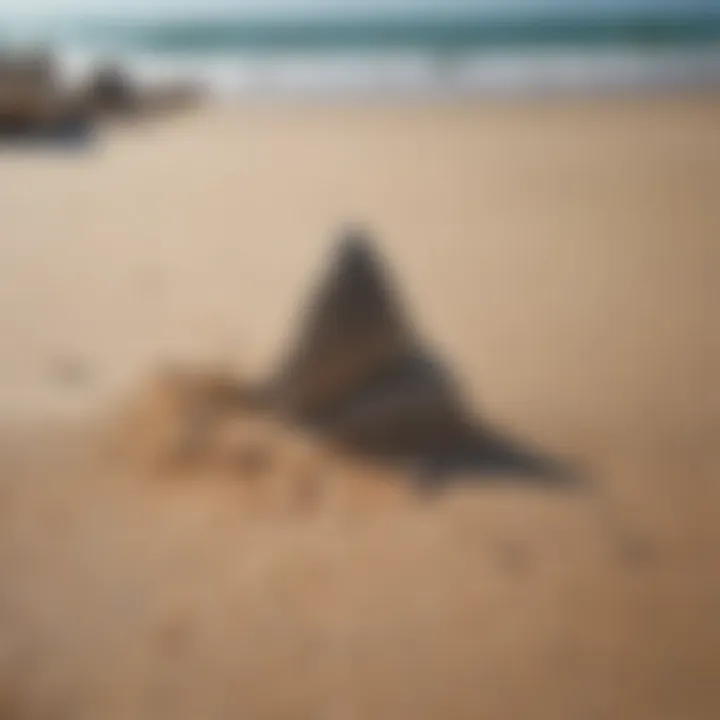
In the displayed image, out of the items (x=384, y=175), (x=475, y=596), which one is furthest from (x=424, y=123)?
(x=475, y=596)

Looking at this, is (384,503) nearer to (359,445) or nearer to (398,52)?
(359,445)

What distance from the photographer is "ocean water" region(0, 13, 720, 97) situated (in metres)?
6.39

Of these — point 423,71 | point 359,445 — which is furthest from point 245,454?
point 423,71

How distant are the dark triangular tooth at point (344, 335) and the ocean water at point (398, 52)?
4.48 metres

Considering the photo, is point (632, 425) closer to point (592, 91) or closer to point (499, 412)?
point (499, 412)

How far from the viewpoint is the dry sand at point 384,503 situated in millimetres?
1075

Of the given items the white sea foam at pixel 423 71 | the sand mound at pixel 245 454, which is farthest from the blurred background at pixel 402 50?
the sand mound at pixel 245 454

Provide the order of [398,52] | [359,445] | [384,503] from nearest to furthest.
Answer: [384,503]
[359,445]
[398,52]

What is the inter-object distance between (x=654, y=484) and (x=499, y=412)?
0.31 m

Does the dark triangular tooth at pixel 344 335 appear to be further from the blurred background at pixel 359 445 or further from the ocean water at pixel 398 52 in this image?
the ocean water at pixel 398 52

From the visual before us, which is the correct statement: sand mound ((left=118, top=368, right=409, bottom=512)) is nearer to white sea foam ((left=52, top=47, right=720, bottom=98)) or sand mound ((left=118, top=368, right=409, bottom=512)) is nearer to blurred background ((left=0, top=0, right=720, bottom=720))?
blurred background ((left=0, top=0, right=720, bottom=720))

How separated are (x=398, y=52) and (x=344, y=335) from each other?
658 cm

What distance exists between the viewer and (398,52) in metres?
7.67

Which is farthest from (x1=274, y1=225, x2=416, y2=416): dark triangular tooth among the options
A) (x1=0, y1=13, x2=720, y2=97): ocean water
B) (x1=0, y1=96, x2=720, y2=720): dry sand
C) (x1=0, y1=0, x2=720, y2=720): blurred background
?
(x1=0, y1=13, x2=720, y2=97): ocean water
